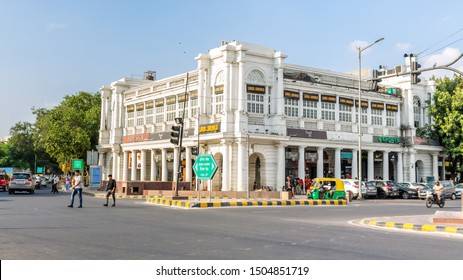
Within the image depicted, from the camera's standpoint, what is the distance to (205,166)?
25.3 metres

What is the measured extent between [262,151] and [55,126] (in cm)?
3073

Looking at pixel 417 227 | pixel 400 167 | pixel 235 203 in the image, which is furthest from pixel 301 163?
pixel 417 227

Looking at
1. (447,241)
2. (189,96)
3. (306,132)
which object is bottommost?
(447,241)

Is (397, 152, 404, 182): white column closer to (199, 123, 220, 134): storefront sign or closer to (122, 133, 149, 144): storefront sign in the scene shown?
(199, 123, 220, 134): storefront sign

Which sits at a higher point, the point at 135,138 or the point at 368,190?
the point at 135,138

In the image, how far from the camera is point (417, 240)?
11.4m

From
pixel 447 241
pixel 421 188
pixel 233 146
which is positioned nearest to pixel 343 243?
pixel 447 241

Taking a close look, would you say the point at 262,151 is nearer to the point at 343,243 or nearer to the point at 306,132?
the point at 306,132

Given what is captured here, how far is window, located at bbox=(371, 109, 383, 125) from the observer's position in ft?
157

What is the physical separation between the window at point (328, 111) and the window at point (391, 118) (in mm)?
7915

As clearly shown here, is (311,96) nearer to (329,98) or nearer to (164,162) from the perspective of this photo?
(329,98)

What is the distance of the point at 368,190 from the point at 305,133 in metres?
8.03

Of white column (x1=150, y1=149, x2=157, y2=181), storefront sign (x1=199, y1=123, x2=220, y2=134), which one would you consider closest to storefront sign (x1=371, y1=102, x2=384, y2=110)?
storefront sign (x1=199, y1=123, x2=220, y2=134)

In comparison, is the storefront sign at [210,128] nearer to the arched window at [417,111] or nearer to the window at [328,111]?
the window at [328,111]
